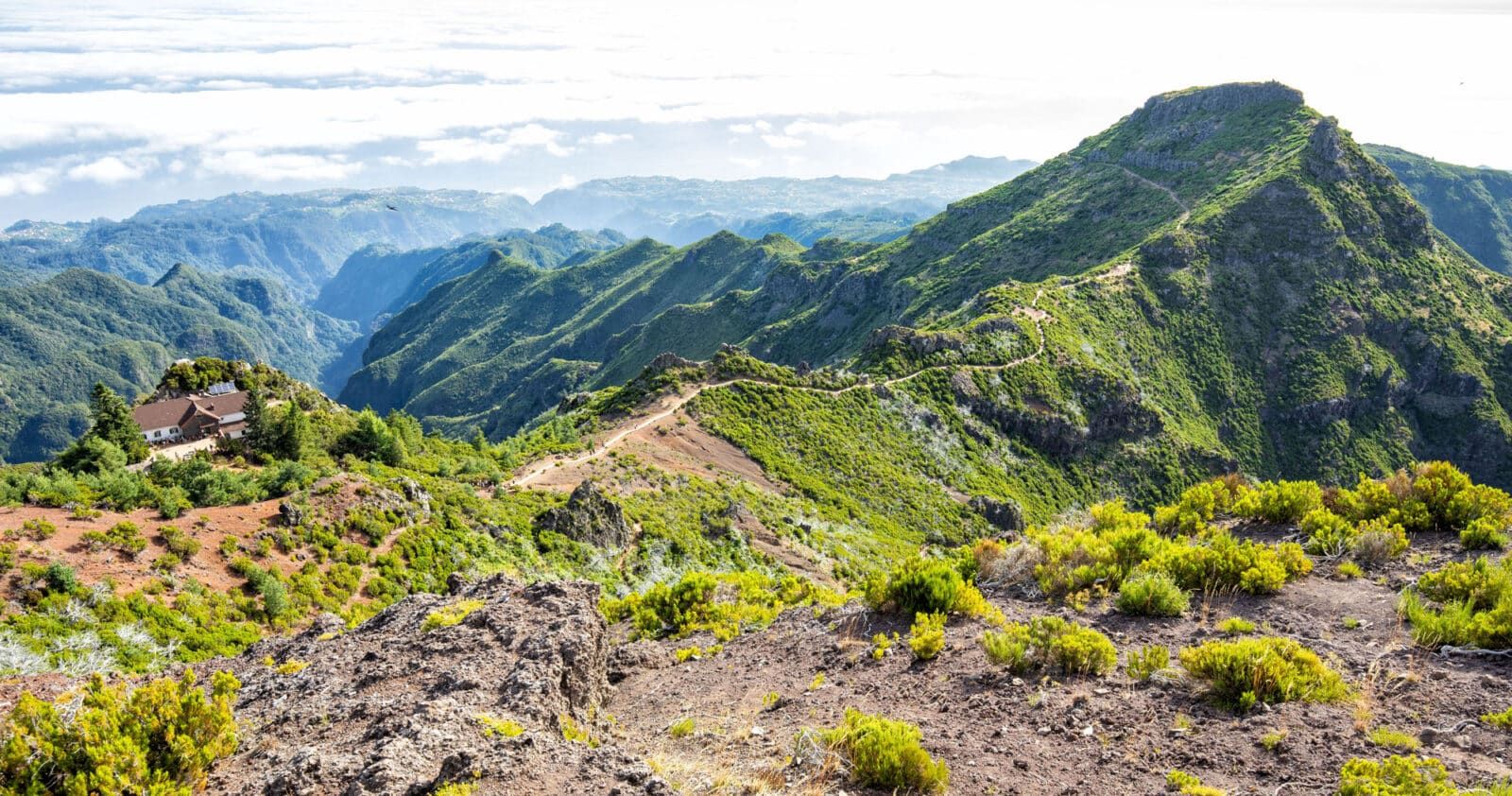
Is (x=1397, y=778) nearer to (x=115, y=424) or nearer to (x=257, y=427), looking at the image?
(x=257, y=427)

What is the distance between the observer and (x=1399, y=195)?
382 feet

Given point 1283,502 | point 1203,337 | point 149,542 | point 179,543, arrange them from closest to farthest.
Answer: point 1283,502
point 149,542
point 179,543
point 1203,337

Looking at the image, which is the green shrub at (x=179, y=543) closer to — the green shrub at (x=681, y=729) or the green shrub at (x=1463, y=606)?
the green shrub at (x=681, y=729)

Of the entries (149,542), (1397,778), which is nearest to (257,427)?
(149,542)

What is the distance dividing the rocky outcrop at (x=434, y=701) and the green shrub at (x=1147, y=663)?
23.7ft

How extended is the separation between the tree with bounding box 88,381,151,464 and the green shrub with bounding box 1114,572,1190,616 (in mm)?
49372

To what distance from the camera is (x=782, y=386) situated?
66250mm

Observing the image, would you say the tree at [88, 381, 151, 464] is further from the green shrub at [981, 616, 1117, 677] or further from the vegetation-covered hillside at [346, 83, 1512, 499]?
the green shrub at [981, 616, 1117, 677]

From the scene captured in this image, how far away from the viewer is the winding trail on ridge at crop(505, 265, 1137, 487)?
148ft

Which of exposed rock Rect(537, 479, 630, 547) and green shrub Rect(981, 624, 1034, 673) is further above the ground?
green shrub Rect(981, 624, 1034, 673)

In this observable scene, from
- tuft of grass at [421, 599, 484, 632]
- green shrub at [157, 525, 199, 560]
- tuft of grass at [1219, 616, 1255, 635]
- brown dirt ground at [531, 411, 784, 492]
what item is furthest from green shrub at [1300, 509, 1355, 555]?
brown dirt ground at [531, 411, 784, 492]

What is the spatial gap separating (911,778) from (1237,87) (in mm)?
183895

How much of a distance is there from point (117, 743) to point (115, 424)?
145 ft

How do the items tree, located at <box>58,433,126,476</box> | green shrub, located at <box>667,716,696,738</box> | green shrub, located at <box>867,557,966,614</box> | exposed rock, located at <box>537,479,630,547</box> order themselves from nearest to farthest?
green shrub, located at <box>667,716,696,738</box>, green shrub, located at <box>867,557,966,614</box>, tree, located at <box>58,433,126,476</box>, exposed rock, located at <box>537,479,630,547</box>
